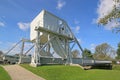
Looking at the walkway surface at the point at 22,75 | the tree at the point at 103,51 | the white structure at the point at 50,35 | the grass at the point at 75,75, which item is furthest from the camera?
the tree at the point at 103,51

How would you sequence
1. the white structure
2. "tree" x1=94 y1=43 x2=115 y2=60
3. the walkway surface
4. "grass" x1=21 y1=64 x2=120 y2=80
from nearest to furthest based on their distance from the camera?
the walkway surface, "grass" x1=21 y1=64 x2=120 y2=80, the white structure, "tree" x1=94 y1=43 x2=115 y2=60

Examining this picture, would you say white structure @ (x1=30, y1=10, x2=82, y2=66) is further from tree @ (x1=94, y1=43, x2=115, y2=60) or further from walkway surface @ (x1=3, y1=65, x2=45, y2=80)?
tree @ (x1=94, y1=43, x2=115, y2=60)

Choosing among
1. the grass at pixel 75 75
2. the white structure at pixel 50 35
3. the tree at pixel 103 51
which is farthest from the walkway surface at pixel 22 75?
the tree at pixel 103 51

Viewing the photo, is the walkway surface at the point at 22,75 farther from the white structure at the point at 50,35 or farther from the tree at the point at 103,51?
the tree at the point at 103,51

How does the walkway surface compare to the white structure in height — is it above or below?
below

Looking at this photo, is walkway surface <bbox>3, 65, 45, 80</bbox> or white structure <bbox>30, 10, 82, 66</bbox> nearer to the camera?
walkway surface <bbox>3, 65, 45, 80</bbox>

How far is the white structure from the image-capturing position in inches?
1212

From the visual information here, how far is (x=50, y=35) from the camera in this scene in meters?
33.9

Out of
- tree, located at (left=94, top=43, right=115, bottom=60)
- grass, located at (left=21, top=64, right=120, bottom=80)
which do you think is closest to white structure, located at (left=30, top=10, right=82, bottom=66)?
grass, located at (left=21, top=64, right=120, bottom=80)

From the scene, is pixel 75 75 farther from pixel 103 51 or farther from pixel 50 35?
pixel 103 51

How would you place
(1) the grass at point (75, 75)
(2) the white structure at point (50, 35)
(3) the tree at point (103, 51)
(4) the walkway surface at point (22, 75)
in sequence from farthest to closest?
1. (3) the tree at point (103, 51)
2. (2) the white structure at point (50, 35)
3. (1) the grass at point (75, 75)
4. (4) the walkway surface at point (22, 75)

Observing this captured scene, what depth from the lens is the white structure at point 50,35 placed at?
30784 mm

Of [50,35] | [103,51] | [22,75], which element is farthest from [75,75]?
[103,51]

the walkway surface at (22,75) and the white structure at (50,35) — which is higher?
the white structure at (50,35)
